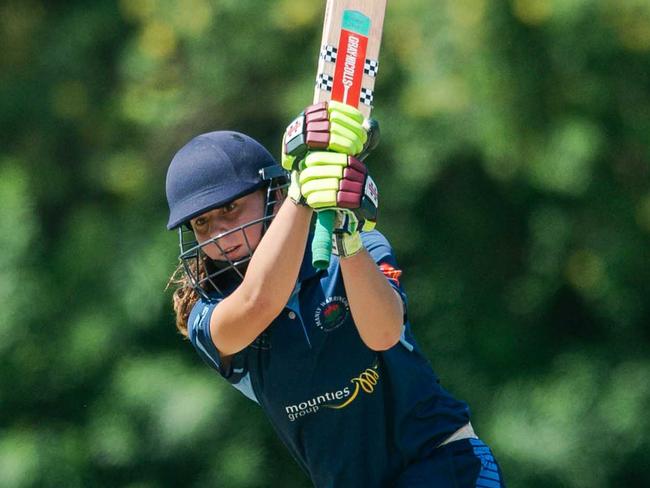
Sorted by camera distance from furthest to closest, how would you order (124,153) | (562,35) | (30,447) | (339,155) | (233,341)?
(124,153)
(30,447)
(562,35)
(233,341)
(339,155)

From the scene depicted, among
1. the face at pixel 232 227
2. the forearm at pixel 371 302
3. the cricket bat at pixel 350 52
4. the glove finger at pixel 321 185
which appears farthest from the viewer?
the face at pixel 232 227

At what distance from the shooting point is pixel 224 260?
10.6 ft

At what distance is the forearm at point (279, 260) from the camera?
286 centimetres

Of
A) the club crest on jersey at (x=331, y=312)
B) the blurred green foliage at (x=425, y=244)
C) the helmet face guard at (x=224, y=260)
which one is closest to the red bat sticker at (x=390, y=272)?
the club crest on jersey at (x=331, y=312)

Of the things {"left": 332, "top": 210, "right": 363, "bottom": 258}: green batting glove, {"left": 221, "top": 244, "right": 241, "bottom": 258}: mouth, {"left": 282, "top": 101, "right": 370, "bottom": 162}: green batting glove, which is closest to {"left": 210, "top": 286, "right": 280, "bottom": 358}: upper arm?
{"left": 221, "top": 244, "right": 241, "bottom": 258}: mouth

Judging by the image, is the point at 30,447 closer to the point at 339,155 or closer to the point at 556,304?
the point at 556,304

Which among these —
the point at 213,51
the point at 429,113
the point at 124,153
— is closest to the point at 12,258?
the point at 124,153

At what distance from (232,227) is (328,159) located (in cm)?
44

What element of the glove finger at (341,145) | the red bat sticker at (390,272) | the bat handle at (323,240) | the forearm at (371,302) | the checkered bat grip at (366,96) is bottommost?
the forearm at (371,302)

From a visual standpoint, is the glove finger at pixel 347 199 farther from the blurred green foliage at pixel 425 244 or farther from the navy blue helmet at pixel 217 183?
the blurred green foliage at pixel 425 244

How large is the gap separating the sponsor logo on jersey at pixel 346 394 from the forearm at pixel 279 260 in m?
0.32

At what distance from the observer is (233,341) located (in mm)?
3092

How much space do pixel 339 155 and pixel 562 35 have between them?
4152 millimetres

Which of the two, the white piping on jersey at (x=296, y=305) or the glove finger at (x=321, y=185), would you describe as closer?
the glove finger at (x=321, y=185)
